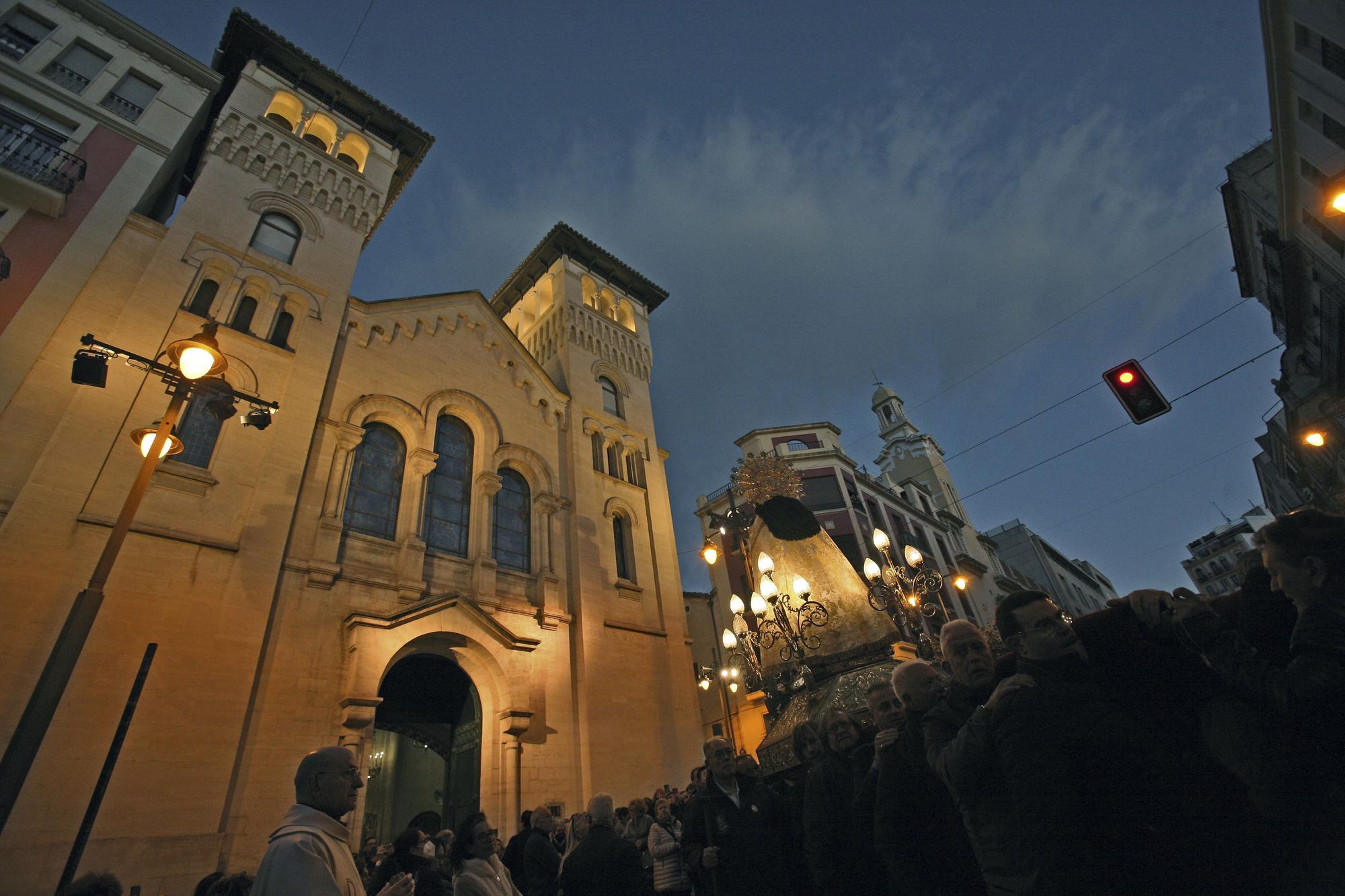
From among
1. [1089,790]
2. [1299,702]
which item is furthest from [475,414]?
[1299,702]

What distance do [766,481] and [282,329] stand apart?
32.6 feet

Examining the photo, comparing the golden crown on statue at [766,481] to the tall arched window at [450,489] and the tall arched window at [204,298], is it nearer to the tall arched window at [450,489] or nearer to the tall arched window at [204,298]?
the tall arched window at [450,489]

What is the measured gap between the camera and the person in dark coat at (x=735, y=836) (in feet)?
12.7

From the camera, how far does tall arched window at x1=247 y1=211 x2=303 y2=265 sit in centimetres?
1248

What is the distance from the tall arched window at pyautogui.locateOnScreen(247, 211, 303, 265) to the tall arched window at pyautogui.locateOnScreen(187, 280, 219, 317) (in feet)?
4.88

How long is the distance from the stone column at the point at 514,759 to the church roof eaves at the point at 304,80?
11656 mm

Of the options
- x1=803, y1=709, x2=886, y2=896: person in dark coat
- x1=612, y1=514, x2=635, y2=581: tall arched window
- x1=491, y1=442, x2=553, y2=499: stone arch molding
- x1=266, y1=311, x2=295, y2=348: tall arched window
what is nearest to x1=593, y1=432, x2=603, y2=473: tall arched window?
x1=612, y1=514, x2=635, y2=581: tall arched window

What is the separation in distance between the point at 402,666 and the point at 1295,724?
1277 cm

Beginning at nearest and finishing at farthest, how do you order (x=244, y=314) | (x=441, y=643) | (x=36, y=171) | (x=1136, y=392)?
(x=1136, y=392) → (x=36, y=171) → (x=441, y=643) → (x=244, y=314)

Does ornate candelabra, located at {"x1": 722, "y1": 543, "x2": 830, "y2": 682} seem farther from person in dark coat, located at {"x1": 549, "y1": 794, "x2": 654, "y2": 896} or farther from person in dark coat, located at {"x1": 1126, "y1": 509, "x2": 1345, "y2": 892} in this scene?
person in dark coat, located at {"x1": 1126, "y1": 509, "x2": 1345, "y2": 892}

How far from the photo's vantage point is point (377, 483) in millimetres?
11453

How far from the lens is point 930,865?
275 cm

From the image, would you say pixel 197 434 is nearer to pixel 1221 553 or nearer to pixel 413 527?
pixel 413 527

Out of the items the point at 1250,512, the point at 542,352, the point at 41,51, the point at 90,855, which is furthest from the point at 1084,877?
the point at 1250,512
